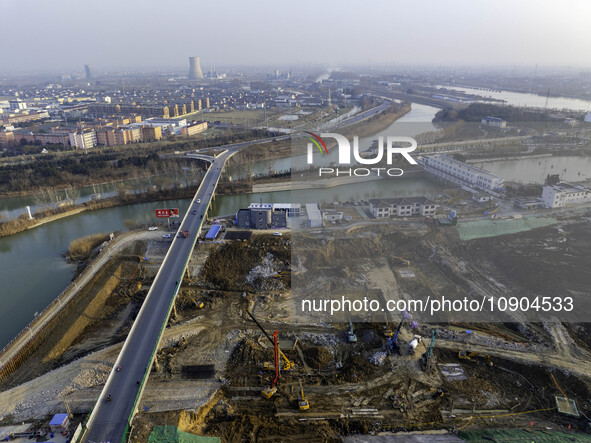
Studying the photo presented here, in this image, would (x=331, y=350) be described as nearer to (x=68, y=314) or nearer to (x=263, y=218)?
(x=263, y=218)

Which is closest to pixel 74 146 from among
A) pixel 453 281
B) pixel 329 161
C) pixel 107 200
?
pixel 107 200

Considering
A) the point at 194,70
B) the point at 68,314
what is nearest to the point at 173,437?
the point at 68,314

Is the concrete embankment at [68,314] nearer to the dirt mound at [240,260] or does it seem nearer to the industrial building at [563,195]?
the dirt mound at [240,260]

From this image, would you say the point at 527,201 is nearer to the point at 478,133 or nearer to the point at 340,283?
the point at 340,283

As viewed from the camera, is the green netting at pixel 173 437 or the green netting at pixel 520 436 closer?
the green netting at pixel 173 437

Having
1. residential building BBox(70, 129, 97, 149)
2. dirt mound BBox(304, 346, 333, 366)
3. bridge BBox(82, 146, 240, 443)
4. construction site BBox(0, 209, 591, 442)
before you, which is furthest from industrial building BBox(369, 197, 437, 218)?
residential building BBox(70, 129, 97, 149)

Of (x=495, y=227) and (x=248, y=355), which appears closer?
(x=248, y=355)

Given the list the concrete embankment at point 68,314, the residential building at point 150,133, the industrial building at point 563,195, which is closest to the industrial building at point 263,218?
the concrete embankment at point 68,314
